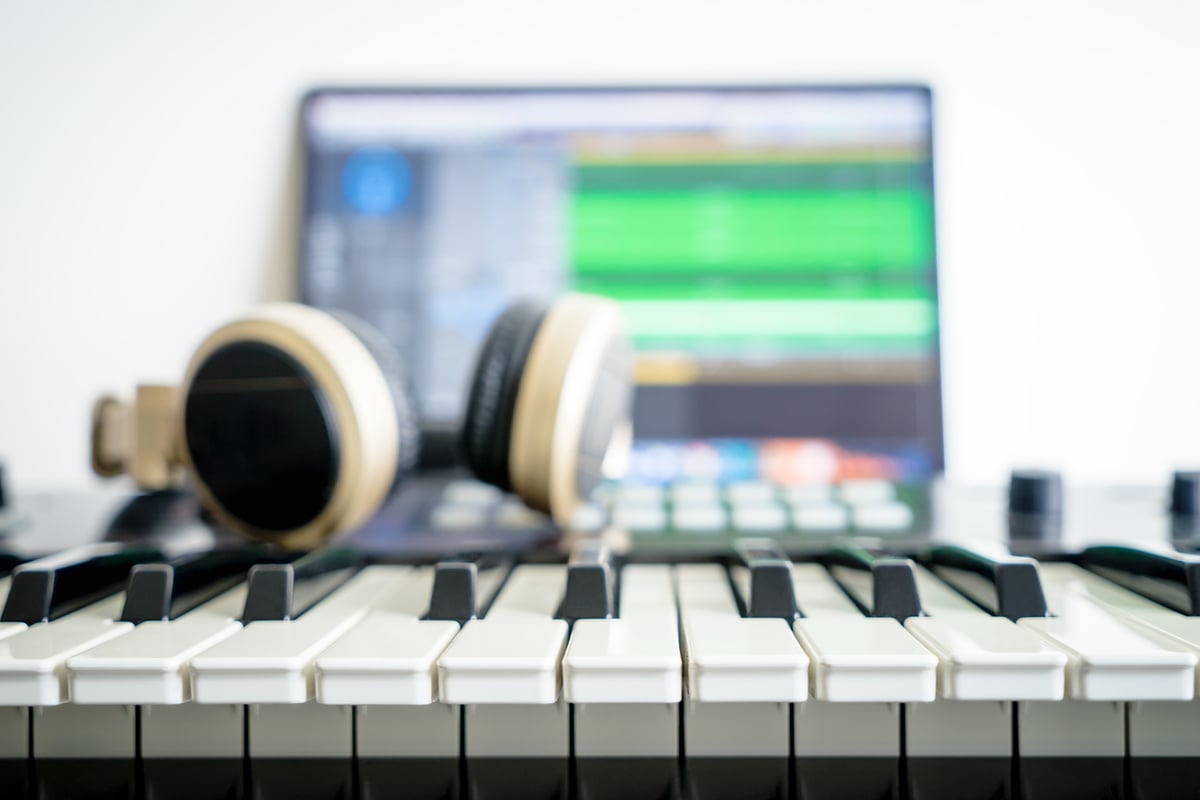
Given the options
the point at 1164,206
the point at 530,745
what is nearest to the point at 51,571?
the point at 530,745

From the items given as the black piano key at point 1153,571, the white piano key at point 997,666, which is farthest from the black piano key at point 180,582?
the black piano key at point 1153,571

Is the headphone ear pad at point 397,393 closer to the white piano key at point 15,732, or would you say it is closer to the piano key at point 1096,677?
the white piano key at point 15,732

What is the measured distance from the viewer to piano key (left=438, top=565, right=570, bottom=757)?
0.29 meters

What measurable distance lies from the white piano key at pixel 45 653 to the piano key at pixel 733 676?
25cm

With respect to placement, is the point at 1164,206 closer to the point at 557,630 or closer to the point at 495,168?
the point at 495,168

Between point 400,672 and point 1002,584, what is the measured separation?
0.27 m

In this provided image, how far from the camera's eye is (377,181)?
97 cm

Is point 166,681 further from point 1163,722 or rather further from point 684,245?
point 684,245

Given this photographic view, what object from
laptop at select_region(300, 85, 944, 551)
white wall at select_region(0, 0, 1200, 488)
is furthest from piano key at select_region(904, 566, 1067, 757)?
white wall at select_region(0, 0, 1200, 488)

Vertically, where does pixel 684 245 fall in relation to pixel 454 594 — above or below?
above

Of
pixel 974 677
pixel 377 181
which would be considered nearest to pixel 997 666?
pixel 974 677

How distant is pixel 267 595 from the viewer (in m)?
0.35

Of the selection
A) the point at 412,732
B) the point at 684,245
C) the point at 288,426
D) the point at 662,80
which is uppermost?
the point at 662,80

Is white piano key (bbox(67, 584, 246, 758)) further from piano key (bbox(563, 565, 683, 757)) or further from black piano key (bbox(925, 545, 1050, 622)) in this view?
black piano key (bbox(925, 545, 1050, 622))
